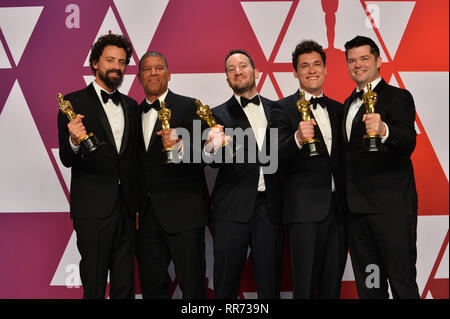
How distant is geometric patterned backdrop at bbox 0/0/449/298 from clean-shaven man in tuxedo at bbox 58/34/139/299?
873 millimetres

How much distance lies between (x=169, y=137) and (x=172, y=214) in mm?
557

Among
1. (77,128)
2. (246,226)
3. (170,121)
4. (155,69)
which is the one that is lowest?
(246,226)

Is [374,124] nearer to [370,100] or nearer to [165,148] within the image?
[370,100]

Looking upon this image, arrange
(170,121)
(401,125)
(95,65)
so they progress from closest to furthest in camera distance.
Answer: (401,125) < (170,121) < (95,65)

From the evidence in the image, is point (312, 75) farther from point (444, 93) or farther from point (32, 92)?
point (32, 92)

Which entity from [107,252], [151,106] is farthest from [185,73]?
[107,252]

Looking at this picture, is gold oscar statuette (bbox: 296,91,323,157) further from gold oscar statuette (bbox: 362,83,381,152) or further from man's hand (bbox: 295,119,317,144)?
gold oscar statuette (bbox: 362,83,381,152)

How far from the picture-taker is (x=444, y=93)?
4.14 m

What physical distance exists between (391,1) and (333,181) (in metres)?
1.91

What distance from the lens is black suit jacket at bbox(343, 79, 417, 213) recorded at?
3080mm

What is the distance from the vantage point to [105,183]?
311 cm
